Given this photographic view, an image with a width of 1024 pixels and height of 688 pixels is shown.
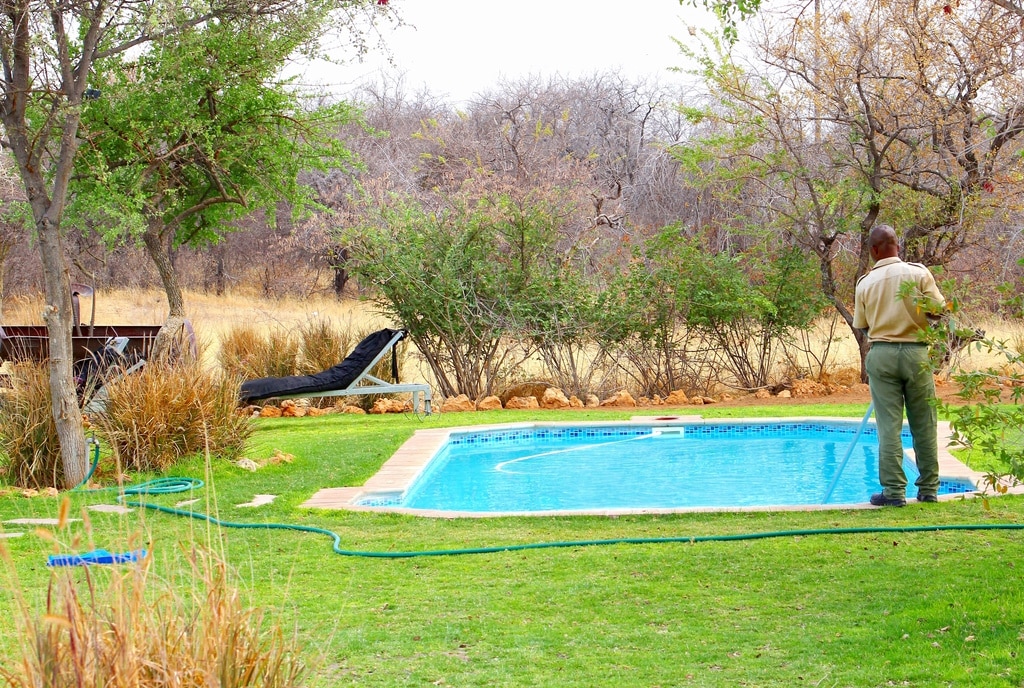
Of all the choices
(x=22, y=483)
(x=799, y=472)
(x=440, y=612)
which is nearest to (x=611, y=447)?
(x=799, y=472)

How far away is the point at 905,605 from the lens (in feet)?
12.6

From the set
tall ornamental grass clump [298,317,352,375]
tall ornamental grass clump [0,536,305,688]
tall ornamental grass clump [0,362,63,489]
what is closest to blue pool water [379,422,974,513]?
tall ornamental grass clump [0,362,63,489]

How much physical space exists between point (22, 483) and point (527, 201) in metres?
7.15

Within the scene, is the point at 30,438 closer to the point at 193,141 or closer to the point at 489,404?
the point at 489,404

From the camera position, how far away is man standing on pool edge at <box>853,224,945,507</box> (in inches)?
225

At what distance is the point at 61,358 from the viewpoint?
6.57 metres

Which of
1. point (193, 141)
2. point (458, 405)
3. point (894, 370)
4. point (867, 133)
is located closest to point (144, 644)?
point (894, 370)

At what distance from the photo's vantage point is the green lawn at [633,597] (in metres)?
3.28

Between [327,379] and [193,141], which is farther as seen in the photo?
[193,141]

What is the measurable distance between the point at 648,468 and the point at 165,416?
12.8 feet

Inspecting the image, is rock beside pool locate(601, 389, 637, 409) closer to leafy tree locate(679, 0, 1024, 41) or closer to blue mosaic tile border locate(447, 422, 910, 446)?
blue mosaic tile border locate(447, 422, 910, 446)

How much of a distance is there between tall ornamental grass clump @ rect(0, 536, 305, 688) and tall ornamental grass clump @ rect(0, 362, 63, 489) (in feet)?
16.4

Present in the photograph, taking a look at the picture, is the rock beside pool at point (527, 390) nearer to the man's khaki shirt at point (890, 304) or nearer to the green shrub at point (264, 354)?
the green shrub at point (264, 354)

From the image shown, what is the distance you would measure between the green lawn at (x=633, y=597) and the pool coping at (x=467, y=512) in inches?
5.9
